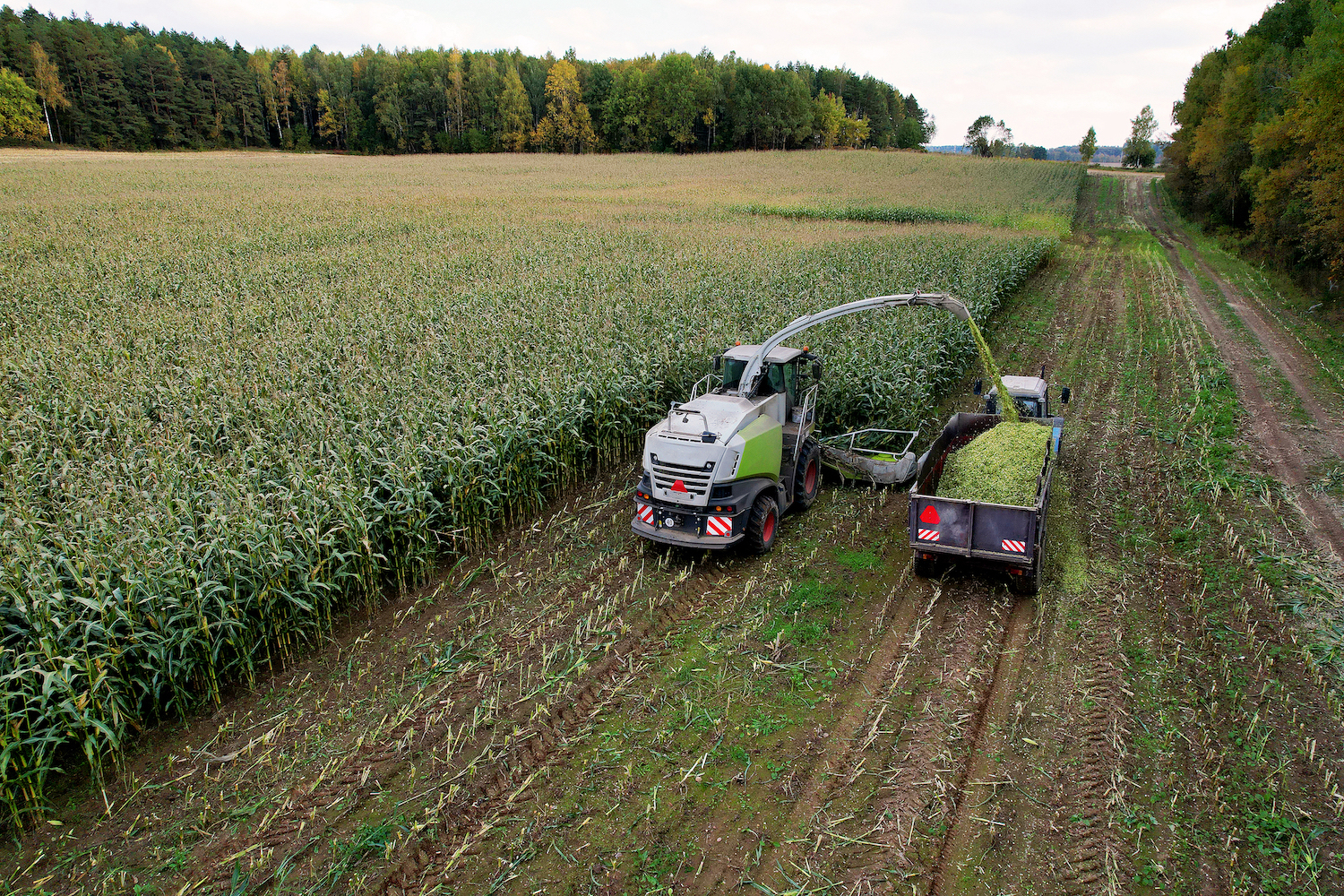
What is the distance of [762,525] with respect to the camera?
913 centimetres

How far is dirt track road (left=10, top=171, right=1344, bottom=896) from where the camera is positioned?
16.1ft

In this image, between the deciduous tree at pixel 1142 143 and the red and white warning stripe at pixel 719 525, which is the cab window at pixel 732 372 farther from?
the deciduous tree at pixel 1142 143

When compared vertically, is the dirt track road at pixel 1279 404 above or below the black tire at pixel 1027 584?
above

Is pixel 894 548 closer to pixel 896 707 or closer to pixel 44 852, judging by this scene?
pixel 896 707

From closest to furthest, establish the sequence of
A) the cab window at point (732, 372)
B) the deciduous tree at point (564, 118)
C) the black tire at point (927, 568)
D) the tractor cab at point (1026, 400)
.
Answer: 1. the black tire at point (927, 568)
2. the cab window at point (732, 372)
3. the tractor cab at point (1026, 400)
4. the deciduous tree at point (564, 118)

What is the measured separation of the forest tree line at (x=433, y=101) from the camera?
7494 cm

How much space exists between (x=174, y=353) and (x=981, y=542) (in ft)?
44.0

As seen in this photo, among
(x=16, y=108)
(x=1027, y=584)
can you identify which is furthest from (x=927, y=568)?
(x=16, y=108)

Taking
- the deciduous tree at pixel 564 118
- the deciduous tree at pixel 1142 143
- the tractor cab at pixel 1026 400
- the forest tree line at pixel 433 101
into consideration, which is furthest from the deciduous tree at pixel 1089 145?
the tractor cab at pixel 1026 400

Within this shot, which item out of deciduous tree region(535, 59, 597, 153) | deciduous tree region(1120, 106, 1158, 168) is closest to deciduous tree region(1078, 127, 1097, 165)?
deciduous tree region(1120, 106, 1158, 168)

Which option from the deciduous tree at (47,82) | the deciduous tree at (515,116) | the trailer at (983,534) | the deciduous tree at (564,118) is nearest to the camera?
the trailer at (983,534)

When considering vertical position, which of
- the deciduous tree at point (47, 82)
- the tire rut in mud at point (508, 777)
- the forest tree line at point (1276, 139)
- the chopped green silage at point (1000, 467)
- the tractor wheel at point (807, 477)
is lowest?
the tire rut in mud at point (508, 777)

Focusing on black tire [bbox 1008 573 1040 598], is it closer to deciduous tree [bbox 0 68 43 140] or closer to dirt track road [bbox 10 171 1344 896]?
dirt track road [bbox 10 171 1344 896]

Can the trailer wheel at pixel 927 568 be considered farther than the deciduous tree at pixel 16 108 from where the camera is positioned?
No
